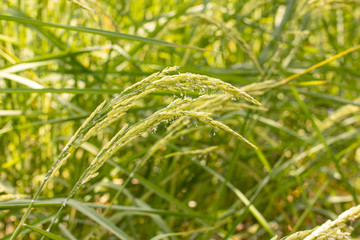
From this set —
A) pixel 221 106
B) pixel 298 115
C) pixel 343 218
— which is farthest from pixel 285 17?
pixel 343 218

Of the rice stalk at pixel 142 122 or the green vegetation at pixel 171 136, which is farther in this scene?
the green vegetation at pixel 171 136

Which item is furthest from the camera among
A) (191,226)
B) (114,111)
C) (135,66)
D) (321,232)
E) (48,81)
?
(48,81)

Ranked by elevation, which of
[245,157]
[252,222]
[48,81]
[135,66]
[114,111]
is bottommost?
[252,222]

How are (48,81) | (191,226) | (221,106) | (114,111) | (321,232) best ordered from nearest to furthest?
1. (321,232)
2. (114,111)
3. (221,106)
4. (191,226)
5. (48,81)

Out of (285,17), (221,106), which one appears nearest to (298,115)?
(285,17)

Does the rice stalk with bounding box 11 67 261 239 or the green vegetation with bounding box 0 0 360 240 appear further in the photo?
the green vegetation with bounding box 0 0 360 240

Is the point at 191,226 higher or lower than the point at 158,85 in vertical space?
lower

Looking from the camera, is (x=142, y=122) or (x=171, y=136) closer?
(x=142, y=122)

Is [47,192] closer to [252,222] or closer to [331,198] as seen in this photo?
[252,222]

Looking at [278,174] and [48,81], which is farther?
[48,81]
